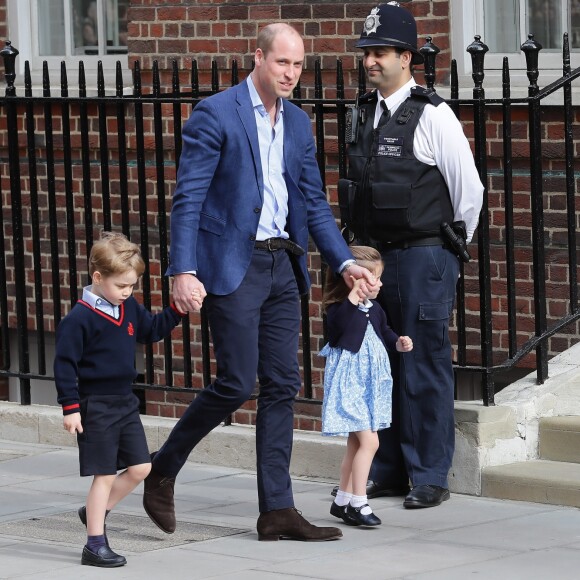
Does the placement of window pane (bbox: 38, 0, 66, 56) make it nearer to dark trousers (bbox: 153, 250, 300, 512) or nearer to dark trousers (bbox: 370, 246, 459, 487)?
dark trousers (bbox: 370, 246, 459, 487)

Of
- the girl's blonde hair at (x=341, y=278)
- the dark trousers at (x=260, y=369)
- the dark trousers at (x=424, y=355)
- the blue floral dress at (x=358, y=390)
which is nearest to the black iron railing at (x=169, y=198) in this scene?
the dark trousers at (x=424, y=355)

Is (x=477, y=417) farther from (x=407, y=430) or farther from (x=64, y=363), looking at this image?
(x=64, y=363)

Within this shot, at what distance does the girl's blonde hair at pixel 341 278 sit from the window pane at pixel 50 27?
185 inches

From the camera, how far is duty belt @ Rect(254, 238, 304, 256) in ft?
20.8

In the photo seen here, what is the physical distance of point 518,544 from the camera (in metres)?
6.17

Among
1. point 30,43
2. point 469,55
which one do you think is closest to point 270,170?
point 469,55

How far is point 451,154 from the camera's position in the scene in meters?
6.74

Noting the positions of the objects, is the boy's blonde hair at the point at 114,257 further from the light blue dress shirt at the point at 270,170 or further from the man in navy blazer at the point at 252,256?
the light blue dress shirt at the point at 270,170

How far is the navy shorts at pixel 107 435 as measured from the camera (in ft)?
19.5

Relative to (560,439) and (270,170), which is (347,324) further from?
→ (560,439)

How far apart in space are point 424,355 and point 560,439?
31.3 inches

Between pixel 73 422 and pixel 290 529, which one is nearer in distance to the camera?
pixel 73 422

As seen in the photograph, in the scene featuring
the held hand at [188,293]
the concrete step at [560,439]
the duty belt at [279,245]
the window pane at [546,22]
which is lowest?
the concrete step at [560,439]

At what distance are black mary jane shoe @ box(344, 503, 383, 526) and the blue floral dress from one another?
1.00 ft
